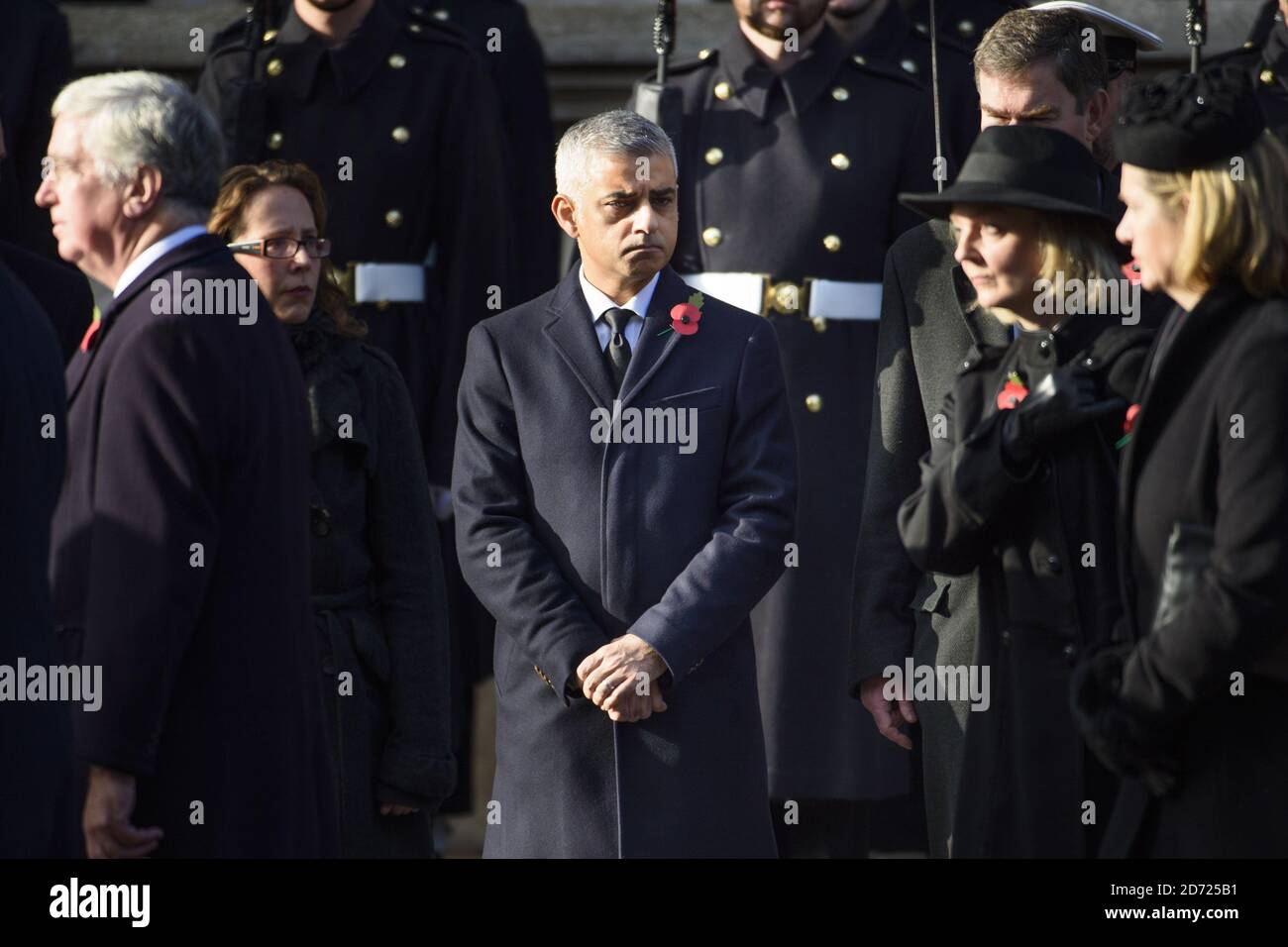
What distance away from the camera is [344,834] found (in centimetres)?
542

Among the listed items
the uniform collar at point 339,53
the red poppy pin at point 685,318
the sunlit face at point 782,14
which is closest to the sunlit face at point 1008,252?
the red poppy pin at point 685,318

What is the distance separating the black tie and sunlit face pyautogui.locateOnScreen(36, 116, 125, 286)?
1.10m

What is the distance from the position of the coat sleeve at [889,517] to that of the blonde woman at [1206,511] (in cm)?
102

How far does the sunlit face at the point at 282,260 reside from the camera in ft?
18.5

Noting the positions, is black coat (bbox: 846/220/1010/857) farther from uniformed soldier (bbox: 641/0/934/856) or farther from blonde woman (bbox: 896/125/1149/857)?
uniformed soldier (bbox: 641/0/934/856)

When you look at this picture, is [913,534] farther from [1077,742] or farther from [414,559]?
[414,559]

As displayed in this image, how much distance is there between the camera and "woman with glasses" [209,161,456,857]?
543cm

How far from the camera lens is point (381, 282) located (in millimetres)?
6918

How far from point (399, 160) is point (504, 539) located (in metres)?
2.10

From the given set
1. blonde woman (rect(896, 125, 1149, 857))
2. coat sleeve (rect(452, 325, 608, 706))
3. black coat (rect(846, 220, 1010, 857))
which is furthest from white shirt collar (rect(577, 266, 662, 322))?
blonde woman (rect(896, 125, 1149, 857))

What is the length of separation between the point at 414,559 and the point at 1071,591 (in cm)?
166
